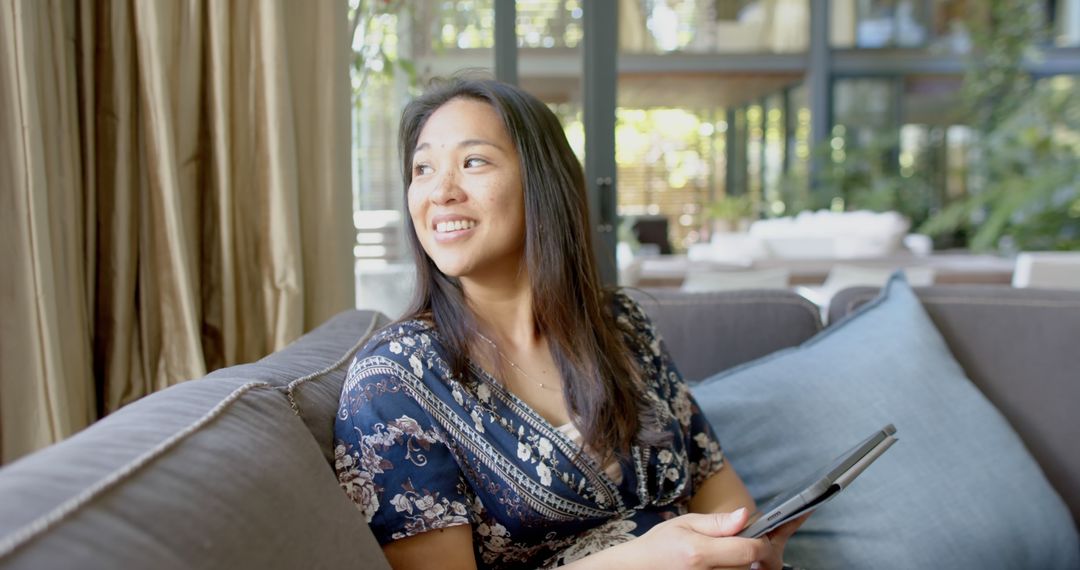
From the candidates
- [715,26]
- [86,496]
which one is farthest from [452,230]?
[715,26]

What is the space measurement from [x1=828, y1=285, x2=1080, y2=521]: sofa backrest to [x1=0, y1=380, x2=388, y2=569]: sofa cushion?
5.09 ft

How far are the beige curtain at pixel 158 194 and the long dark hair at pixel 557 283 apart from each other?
459mm

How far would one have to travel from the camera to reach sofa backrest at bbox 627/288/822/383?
2.14m

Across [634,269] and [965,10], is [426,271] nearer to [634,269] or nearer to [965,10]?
[634,269]

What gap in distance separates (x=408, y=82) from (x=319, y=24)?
856 millimetres

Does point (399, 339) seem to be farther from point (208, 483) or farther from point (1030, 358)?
point (1030, 358)

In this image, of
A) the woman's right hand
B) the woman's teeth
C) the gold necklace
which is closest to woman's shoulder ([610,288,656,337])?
the gold necklace

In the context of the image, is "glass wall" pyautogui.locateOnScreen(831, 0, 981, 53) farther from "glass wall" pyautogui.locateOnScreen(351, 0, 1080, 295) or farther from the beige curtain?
the beige curtain

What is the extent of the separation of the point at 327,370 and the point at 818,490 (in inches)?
25.4

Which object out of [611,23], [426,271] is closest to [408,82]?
[611,23]

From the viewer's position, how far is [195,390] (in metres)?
0.97

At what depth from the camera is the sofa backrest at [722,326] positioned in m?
2.14

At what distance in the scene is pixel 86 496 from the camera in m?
0.66

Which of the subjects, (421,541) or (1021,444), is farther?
(1021,444)
